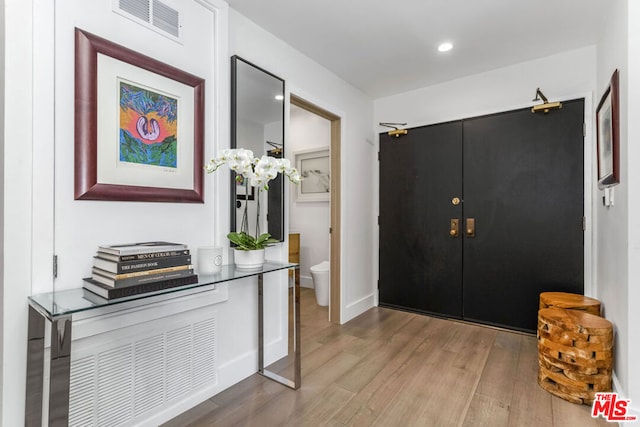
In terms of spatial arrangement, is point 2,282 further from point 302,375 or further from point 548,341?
point 548,341

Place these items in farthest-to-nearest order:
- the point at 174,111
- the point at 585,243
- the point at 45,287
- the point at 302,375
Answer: the point at 585,243
the point at 302,375
the point at 174,111
the point at 45,287

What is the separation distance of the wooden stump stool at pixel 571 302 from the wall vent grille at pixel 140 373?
2.46 metres

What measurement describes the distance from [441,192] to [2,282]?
333cm

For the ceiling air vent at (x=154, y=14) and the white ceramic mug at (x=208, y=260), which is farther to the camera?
the white ceramic mug at (x=208, y=260)

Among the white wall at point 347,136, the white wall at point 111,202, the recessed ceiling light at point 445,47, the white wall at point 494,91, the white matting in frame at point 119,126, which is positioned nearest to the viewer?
the white wall at point 111,202

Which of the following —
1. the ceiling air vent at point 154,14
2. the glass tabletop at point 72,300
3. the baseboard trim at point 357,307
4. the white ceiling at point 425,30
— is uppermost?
the white ceiling at point 425,30

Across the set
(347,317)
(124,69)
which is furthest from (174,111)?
(347,317)

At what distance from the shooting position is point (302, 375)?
86.7 inches

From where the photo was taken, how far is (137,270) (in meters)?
1.27

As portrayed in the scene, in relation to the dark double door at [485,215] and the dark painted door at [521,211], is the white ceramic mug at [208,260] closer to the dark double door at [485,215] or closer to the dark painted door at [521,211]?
the dark double door at [485,215]

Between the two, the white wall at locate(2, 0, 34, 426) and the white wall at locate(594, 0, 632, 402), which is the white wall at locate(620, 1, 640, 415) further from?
the white wall at locate(2, 0, 34, 426)

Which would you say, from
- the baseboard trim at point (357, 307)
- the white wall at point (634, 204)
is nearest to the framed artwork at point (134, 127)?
the baseboard trim at point (357, 307)

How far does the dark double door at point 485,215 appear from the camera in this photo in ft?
8.95

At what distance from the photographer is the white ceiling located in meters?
2.09
